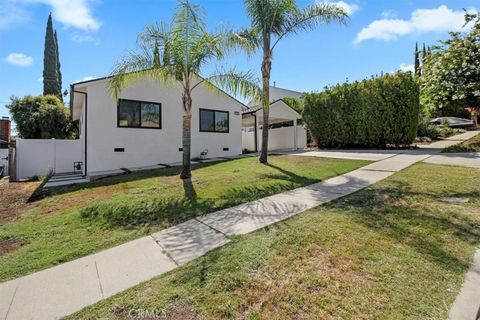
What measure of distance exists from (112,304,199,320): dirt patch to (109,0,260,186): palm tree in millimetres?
5641

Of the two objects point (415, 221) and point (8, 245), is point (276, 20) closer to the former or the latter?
point (415, 221)

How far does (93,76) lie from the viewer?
11914mm

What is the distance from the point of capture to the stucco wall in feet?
39.3

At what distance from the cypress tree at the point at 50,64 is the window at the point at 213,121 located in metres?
25.4

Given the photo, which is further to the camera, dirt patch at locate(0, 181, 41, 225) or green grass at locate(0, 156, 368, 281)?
dirt patch at locate(0, 181, 41, 225)

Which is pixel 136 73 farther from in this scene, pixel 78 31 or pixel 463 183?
pixel 463 183

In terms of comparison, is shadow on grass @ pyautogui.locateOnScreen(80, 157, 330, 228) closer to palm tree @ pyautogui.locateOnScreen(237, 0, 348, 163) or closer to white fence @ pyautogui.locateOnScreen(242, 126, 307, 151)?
palm tree @ pyautogui.locateOnScreen(237, 0, 348, 163)

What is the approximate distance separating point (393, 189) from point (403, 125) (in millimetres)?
11384

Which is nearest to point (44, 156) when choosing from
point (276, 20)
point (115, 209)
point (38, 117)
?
point (38, 117)

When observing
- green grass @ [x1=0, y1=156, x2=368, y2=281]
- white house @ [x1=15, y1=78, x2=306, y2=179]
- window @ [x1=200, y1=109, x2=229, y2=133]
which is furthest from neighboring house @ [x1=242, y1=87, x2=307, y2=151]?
green grass @ [x1=0, y1=156, x2=368, y2=281]

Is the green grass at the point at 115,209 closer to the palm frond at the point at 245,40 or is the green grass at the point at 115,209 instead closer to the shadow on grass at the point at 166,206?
the shadow on grass at the point at 166,206

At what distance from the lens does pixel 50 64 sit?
31641mm

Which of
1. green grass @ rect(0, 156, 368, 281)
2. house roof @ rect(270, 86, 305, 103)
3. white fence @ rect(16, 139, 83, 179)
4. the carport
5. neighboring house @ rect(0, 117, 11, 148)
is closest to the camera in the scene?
green grass @ rect(0, 156, 368, 281)

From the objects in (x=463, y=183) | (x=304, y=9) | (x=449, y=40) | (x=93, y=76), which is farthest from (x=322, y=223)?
(x=93, y=76)
